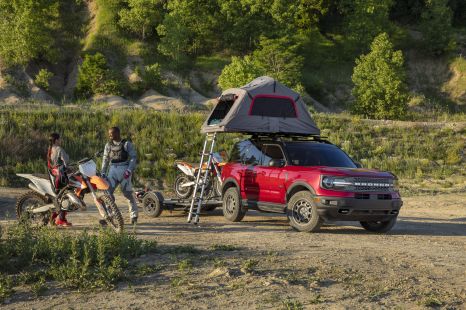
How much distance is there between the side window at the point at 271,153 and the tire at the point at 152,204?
9.55 feet

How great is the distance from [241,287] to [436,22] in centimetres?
7081

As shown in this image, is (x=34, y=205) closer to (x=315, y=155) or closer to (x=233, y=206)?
(x=233, y=206)

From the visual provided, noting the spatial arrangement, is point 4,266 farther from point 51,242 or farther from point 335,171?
point 335,171

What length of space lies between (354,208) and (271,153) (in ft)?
8.19

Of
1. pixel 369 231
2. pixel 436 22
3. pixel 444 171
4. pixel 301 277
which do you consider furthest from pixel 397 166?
pixel 436 22

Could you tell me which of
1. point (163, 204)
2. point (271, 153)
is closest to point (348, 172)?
point (271, 153)

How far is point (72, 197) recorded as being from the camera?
12.8 metres

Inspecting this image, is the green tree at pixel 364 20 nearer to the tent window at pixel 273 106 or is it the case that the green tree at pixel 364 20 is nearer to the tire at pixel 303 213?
the tent window at pixel 273 106

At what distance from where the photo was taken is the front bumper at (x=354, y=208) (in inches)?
488

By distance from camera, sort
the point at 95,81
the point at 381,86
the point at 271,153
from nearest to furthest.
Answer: the point at 271,153, the point at 95,81, the point at 381,86

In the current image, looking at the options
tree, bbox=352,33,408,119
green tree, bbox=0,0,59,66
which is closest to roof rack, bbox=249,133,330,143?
tree, bbox=352,33,408,119

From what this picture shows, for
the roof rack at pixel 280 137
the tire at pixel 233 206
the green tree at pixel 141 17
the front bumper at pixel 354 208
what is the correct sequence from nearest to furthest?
the front bumper at pixel 354 208, the tire at pixel 233 206, the roof rack at pixel 280 137, the green tree at pixel 141 17

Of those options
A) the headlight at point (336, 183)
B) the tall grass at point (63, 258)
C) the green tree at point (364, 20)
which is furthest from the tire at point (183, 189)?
the green tree at point (364, 20)

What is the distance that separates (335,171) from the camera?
12.7 meters
